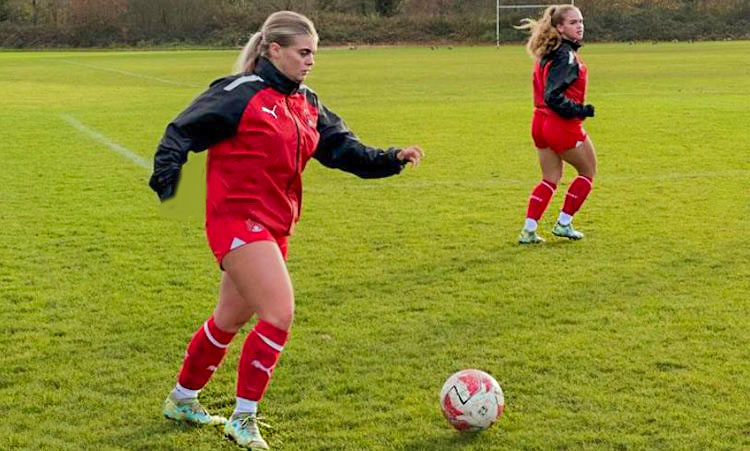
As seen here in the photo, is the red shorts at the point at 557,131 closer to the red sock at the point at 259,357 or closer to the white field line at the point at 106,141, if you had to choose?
the red sock at the point at 259,357

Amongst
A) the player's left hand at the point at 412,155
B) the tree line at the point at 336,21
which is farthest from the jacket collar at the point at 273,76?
the tree line at the point at 336,21

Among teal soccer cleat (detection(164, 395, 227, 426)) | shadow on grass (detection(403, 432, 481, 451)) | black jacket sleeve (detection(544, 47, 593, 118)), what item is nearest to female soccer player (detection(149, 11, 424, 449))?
teal soccer cleat (detection(164, 395, 227, 426))

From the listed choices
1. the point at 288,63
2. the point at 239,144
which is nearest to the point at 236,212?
the point at 239,144

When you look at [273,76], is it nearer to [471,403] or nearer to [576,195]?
[471,403]

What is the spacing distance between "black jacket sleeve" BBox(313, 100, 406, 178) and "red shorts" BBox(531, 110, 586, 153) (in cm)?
399

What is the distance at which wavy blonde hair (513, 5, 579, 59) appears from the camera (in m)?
8.29

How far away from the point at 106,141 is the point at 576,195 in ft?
32.7

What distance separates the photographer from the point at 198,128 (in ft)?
13.8

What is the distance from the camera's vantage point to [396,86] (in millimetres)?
29438

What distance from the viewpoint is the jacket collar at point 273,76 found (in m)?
4.36

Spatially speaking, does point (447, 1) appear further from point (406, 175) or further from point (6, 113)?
point (406, 175)

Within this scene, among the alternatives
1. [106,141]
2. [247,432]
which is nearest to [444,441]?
[247,432]

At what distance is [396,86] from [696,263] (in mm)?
21886

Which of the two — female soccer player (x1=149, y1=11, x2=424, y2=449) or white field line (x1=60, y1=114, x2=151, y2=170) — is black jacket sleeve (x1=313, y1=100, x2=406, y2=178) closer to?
female soccer player (x1=149, y1=11, x2=424, y2=449)
